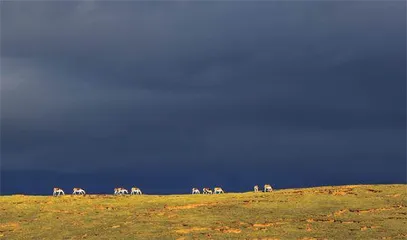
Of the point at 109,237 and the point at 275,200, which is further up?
the point at 275,200

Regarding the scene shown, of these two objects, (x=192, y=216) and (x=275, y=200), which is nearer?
(x=192, y=216)

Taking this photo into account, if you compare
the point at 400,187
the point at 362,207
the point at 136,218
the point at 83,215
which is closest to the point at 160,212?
the point at 136,218

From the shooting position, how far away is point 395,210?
59.5 meters

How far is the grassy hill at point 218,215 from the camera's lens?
52.6 m

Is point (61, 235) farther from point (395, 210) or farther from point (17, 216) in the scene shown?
point (395, 210)

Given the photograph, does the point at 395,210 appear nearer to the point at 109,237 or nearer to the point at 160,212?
the point at 160,212

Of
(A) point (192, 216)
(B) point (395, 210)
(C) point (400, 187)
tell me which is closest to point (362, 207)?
(B) point (395, 210)

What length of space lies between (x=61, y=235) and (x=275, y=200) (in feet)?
81.5

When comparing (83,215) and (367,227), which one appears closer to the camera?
(367,227)

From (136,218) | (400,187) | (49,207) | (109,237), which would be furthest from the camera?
(400,187)

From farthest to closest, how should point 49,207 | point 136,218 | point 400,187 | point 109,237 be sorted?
point 400,187, point 49,207, point 136,218, point 109,237

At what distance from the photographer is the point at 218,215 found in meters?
59.9

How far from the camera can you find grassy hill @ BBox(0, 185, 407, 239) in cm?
5262

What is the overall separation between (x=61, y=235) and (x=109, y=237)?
5.16 meters
